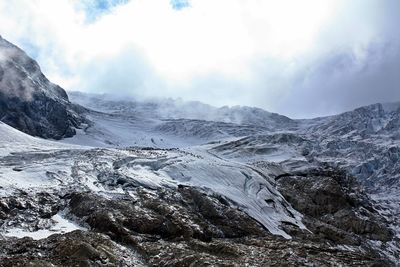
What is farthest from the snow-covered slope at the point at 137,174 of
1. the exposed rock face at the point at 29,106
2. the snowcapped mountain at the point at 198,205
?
Result: the exposed rock face at the point at 29,106

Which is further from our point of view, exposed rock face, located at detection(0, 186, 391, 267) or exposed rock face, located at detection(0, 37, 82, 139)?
exposed rock face, located at detection(0, 37, 82, 139)

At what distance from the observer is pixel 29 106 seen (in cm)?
12719

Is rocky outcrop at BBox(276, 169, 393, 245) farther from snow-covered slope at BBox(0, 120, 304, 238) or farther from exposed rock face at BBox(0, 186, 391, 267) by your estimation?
exposed rock face at BBox(0, 186, 391, 267)

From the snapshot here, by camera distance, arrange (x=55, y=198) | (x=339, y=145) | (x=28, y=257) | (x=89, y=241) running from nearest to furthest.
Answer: (x=28, y=257) → (x=89, y=241) → (x=55, y=198) → (x=339, y=145)

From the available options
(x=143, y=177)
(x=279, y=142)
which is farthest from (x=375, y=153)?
(x=143, y=177)

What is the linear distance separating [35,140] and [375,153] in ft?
227

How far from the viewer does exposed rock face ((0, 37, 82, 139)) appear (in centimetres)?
12238

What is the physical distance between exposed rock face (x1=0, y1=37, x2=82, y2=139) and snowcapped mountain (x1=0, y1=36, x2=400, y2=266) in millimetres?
677

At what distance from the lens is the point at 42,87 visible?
13962 centimetres

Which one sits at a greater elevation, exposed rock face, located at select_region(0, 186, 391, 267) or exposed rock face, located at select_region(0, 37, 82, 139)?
exposed rock face, located at select_region(0, 37, 82, 139)

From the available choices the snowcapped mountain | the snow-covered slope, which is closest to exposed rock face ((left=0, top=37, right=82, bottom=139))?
the snowcapped mountain

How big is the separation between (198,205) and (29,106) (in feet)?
271

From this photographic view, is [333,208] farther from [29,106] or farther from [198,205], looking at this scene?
[29,106]

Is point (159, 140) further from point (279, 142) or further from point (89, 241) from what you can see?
point (89, 241)
